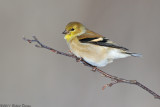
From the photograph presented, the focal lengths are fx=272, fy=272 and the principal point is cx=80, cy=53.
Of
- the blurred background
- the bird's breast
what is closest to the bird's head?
the bird's breast

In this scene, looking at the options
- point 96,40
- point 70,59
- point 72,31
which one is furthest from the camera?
point 70,59

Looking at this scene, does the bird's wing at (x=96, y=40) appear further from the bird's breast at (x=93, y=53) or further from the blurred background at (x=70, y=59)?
the blurred background at (x=70, y=59)

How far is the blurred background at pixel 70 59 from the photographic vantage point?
20.0ft

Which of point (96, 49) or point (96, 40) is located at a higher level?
point (96, 40)

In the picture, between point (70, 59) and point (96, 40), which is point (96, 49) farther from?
point (70, 59)

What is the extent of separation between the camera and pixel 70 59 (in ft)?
22.6

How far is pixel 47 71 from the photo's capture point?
253 inches

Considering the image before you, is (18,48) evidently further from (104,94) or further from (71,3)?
(104,94)

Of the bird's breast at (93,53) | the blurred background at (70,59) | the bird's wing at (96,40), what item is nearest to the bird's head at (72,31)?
the bird's wing at (96,40)

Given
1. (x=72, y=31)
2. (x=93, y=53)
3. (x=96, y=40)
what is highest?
(x=72, y=31)

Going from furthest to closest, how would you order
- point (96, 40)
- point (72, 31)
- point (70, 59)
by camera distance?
point (70, 59) < point (72, 31) < point (96, 40)

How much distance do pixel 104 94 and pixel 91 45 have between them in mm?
2428

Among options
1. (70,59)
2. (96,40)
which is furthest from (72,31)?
(70,59)

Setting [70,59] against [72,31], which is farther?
[70,59]
